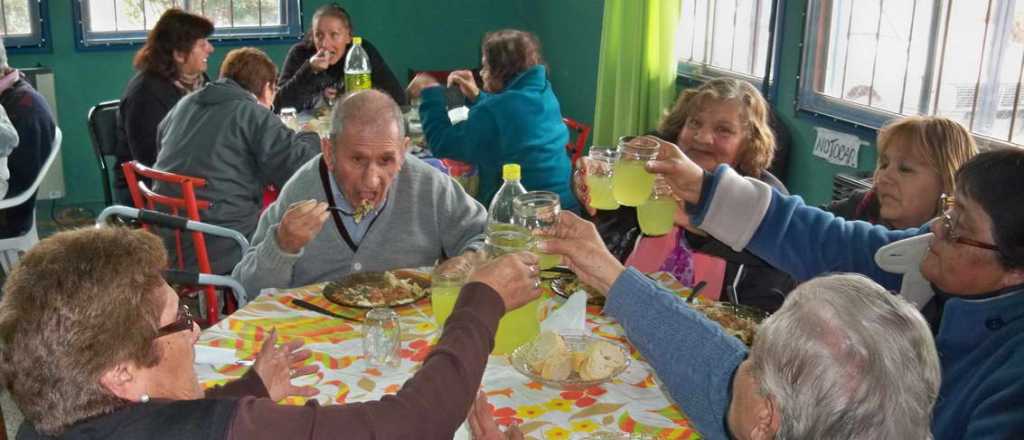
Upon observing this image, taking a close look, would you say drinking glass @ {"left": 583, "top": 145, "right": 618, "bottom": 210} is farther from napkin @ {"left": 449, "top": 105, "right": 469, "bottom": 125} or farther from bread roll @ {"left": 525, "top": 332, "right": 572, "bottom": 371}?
napkin @ {"left": 449, "top": 105, "right": 469, "bottom": 125}

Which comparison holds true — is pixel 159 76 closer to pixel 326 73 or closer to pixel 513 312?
pixel 326 73

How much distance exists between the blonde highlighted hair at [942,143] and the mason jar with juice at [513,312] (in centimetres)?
150

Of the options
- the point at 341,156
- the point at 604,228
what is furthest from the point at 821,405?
the point at 604,228

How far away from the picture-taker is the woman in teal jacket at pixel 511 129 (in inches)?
160

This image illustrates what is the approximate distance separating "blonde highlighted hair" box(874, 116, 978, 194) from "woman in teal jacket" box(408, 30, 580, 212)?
1.59 meters

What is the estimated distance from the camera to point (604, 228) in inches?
123

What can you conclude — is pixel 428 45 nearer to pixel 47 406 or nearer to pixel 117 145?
pixel 117 145

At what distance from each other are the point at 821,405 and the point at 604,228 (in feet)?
6.64

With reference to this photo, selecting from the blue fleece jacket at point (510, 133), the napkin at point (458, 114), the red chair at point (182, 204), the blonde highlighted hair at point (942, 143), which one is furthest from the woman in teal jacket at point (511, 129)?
the blonde highlighted hair at point (942, 143)

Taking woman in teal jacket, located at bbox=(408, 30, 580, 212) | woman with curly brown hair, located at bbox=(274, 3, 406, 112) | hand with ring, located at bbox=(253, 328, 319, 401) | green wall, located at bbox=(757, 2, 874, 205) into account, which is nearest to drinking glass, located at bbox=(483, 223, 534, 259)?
hand with ring, located at bbox=(253, 328, 319, 401)

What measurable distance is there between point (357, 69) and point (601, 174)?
11.0 feet

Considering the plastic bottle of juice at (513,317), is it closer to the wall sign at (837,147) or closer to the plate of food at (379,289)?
the plate of food at (379,289)

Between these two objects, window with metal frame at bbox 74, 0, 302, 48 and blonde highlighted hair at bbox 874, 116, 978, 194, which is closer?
blonde highlighted hair at bbox 874, 116, 978, 194

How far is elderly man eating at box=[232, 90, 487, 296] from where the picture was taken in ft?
8.36
